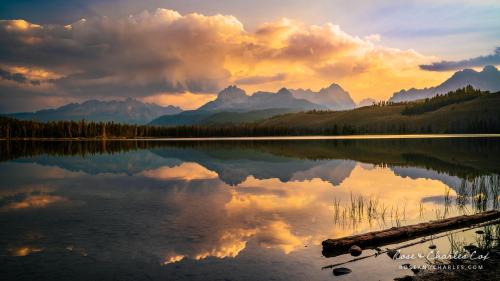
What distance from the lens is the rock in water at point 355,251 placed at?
55.0 feet

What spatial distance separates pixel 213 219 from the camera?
78.9 feet

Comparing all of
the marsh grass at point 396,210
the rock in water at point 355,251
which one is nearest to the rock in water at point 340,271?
the rock in water at point 355,251

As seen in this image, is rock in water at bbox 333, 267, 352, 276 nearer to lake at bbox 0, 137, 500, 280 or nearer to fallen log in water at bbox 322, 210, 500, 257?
lake at bbox 0, 137, 500, 280

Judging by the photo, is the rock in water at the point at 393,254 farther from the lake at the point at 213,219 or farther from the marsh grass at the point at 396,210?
the marsh grass at the point at 396,210

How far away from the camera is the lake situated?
15.4 meters

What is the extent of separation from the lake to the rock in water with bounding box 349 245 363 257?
1.39 feet

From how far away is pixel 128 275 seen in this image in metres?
14.6

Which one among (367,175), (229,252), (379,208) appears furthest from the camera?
(367,175)

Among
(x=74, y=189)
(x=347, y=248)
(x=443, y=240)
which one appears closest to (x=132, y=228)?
(x=347, y=248)

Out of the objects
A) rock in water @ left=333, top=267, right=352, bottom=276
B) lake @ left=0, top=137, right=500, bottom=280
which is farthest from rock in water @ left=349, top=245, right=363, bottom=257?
rock in water @ left=333, top=267, right=352, bottom=276

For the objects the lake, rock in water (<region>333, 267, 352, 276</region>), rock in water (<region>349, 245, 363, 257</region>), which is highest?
rock in water (<region>349, 245, 363, 257</region>)

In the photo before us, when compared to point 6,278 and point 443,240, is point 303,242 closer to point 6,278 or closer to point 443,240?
point 443,240

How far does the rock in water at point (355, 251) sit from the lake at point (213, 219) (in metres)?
0.42

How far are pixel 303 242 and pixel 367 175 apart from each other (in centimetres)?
2912
